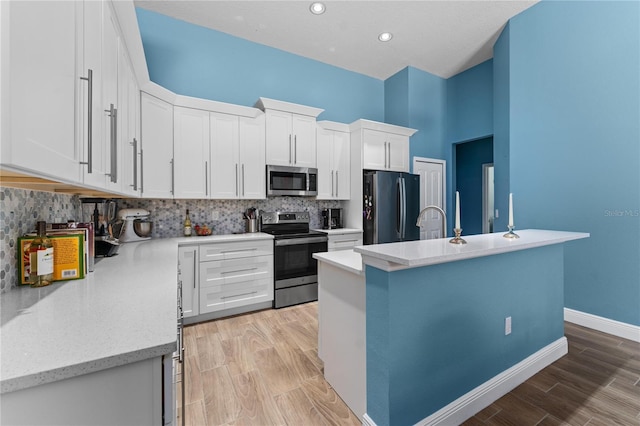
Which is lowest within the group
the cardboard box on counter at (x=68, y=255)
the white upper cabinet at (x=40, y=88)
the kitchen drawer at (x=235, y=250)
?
the kitchen drawer at (x=235, y=250)

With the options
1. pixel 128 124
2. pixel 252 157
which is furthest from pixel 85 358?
pixel 252 157

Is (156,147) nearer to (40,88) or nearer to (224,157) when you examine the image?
(224,157)

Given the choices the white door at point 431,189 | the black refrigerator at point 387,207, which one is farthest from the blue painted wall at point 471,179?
the black refrigerator at point 387,207

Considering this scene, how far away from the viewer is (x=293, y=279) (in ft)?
10.9

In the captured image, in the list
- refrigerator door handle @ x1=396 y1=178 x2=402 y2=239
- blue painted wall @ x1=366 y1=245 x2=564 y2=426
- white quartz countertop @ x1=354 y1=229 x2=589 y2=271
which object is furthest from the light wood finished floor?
refrigerator door handle @ x1=396 y1=178 x2=402 y2=239

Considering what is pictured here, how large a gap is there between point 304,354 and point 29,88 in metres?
2.24

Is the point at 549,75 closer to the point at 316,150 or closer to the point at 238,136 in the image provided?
the point at 316,150

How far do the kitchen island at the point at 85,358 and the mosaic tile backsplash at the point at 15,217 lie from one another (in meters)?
0.17

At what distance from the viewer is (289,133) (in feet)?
11.7

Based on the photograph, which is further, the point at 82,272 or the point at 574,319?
the point at 574,319

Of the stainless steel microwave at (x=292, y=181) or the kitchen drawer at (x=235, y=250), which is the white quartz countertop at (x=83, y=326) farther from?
the stainless steel microwave at (x=292, y=181)

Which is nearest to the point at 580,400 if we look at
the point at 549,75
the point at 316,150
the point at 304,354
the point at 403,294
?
the point at 403,294

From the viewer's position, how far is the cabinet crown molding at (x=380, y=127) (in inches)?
153

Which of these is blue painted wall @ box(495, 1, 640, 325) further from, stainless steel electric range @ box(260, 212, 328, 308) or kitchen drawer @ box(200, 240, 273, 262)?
kitchen drawer @ box(200, 240, 273, 262)
